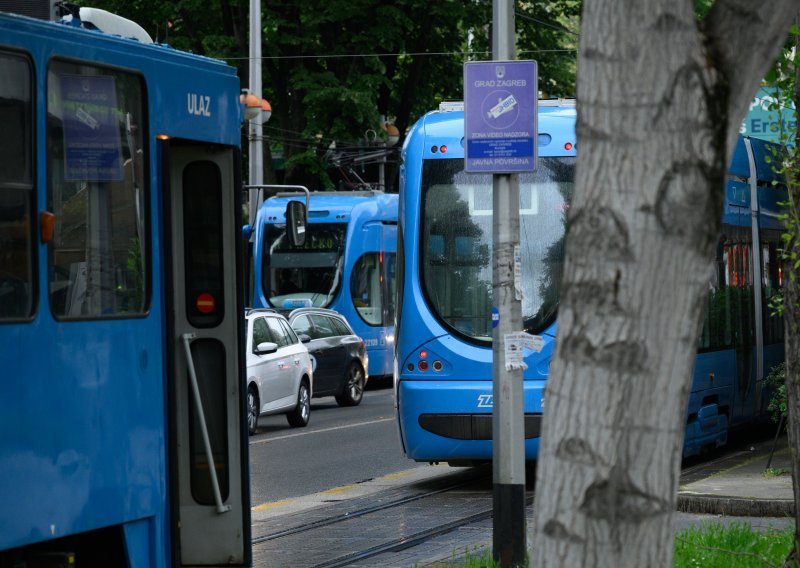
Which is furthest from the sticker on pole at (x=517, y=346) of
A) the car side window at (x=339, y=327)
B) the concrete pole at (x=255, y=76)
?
the concrete pole at (x=255, y=76)

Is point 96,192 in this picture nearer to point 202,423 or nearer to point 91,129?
point 91,129

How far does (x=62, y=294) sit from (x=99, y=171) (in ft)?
2.01

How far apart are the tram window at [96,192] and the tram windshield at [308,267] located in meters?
22.5

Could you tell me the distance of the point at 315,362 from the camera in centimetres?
2383

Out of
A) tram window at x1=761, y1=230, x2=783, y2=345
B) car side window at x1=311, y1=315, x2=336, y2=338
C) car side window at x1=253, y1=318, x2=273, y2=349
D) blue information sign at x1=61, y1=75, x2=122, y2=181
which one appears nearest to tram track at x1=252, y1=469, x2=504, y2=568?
blue information sign at x1=61, y1=75, x2=122, y2=181

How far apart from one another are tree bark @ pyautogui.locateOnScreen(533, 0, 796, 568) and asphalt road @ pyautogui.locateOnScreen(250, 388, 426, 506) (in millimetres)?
9401

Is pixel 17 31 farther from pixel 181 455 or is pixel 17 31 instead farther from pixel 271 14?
pixel 271 14

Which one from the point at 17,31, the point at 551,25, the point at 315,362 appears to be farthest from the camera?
the point at 551,25

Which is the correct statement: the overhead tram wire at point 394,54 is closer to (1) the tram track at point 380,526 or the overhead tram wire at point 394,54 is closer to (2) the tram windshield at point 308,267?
(2) the tram windshield at point 308,267

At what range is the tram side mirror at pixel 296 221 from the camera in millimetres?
14055

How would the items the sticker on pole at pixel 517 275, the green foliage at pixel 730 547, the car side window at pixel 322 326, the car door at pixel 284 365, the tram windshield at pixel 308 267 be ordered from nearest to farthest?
the green foliage at pixel 730 547 → the sticker on pole at pixel 517 275 → the car door at pixel 284 365 → the car side window at pixel 322 326 → the tram windshield at pixel 308 267

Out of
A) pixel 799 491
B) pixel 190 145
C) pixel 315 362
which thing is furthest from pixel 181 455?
pixel 315 362

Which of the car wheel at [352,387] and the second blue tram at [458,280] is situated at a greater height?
the second blue tram at [458,280]

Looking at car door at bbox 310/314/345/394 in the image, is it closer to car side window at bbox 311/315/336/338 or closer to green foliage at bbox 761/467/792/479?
car side window at bbox 311/315/336/338
